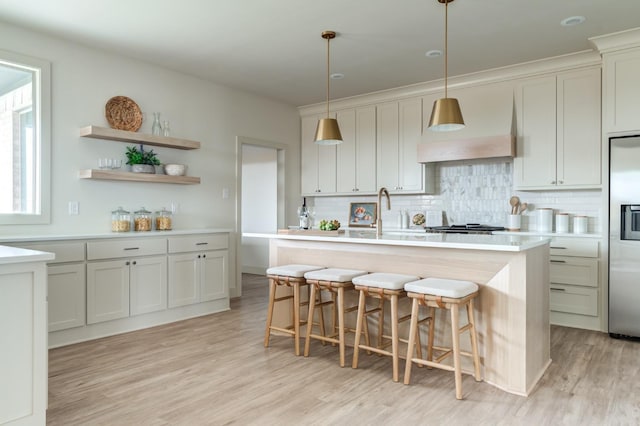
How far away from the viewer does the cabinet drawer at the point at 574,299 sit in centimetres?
418

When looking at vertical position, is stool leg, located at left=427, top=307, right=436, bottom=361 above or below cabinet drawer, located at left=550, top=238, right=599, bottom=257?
below

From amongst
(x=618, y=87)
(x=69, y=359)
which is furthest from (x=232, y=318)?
(x=618, y=87)

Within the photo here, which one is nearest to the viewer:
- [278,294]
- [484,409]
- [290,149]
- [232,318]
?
[484,409]

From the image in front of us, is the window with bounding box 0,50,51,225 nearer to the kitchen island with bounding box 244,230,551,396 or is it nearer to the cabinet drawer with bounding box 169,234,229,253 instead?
the cabinet drawer with bounding box 169,234,229,253

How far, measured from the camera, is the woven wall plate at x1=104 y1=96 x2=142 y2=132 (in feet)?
14.5

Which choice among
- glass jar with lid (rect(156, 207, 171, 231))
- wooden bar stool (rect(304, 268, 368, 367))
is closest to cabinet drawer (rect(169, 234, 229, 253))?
glass jar with lid (rect(156, 207, 171, 231))

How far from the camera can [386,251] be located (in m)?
3.33

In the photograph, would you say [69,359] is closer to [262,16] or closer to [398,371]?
[398,371]

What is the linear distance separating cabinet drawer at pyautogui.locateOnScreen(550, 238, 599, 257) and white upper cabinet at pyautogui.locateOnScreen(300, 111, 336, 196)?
303cm

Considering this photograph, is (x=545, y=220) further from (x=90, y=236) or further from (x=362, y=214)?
(x=90, y=236)

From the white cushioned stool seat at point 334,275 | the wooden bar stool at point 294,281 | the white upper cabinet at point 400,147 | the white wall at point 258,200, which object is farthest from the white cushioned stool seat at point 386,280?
the white wall at point 258,200

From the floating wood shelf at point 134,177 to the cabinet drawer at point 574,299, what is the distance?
3.98 meters

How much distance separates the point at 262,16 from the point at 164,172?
2126mm

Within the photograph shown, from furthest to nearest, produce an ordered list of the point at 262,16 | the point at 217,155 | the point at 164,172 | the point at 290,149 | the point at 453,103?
the point at 290,149, the point at 217,155, the point at 164,172, the point at 262,16, the point at 453,103
